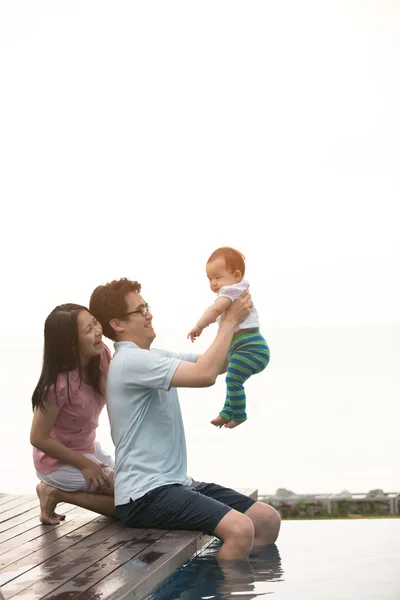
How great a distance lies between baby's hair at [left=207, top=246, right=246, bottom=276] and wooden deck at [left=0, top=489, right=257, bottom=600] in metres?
1.25

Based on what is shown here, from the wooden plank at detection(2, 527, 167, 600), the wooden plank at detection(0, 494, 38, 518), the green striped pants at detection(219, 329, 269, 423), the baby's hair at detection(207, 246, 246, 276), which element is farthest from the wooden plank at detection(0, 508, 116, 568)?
the baby's hair at detection(207, 246, 246, 276)

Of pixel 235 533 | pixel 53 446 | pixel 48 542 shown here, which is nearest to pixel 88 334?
pixel 53 446

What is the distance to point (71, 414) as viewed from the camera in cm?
417

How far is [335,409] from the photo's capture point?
26.8 m

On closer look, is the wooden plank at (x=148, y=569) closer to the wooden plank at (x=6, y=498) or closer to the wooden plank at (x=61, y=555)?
the wooden plank at (x=61, y=555)

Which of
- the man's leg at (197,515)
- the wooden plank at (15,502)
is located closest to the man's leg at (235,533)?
the man's leg at (197,515)

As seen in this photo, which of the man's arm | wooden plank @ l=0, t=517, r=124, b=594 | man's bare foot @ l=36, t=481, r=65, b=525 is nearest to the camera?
wooden plank @ l=0, t=517, r=124, b=594

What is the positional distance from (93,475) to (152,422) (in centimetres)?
46

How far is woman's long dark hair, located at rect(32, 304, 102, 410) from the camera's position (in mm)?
4039

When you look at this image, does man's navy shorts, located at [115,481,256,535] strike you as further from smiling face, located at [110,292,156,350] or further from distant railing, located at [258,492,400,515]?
distant railing, located at [258,492,400,515]

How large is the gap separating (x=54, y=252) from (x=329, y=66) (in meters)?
10.7

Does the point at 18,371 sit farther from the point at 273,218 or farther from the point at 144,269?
the point at 273,218

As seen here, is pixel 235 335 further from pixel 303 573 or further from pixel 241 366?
pixel 303 573

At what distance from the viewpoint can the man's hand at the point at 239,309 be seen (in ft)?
13.4
